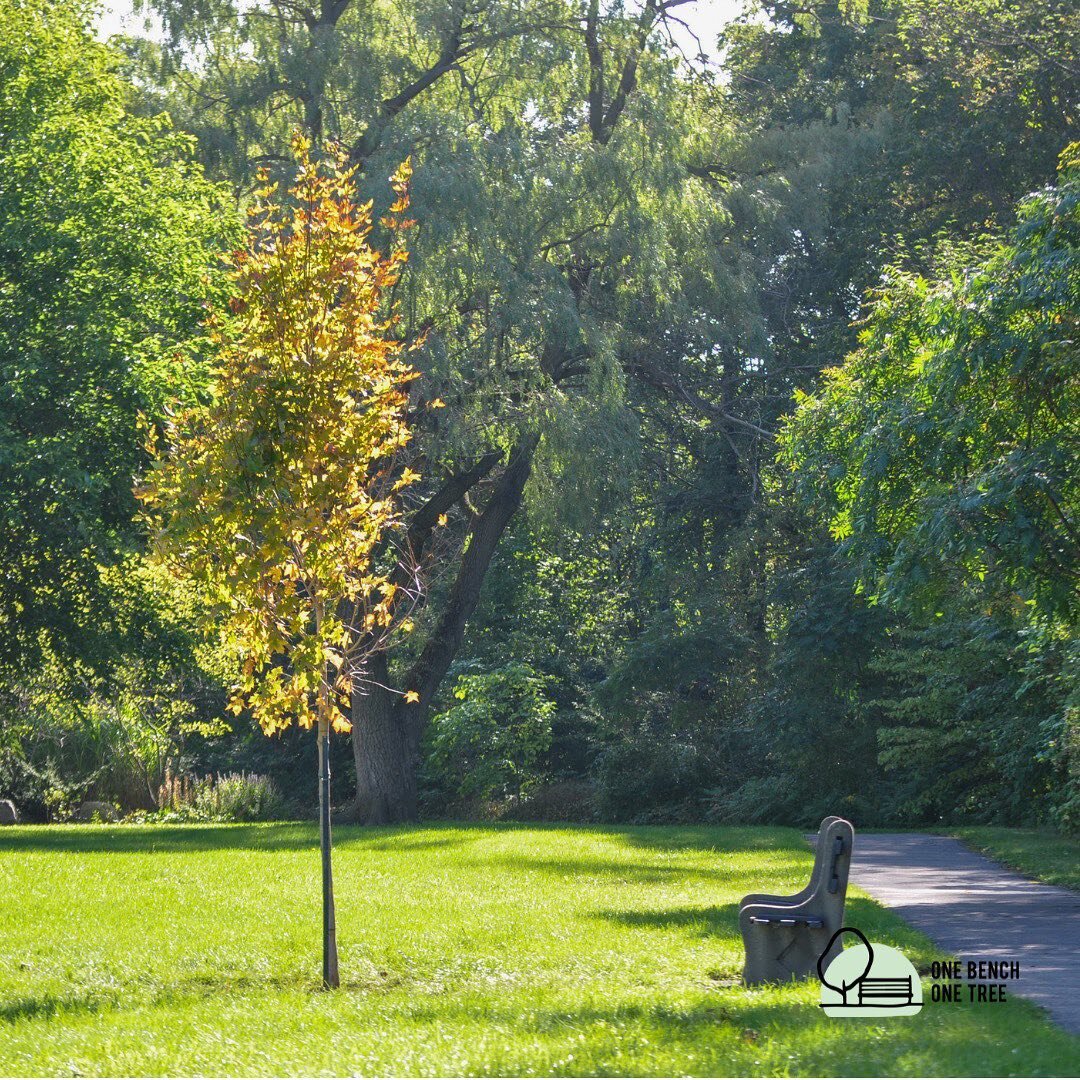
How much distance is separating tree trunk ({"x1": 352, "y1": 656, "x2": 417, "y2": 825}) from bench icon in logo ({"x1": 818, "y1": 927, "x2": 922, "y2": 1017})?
53.9 feet

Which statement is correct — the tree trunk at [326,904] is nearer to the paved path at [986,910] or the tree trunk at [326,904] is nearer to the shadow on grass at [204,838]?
the paved path at [986,910]

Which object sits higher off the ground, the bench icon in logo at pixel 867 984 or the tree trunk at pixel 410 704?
the tree trunk at pixel 410 704

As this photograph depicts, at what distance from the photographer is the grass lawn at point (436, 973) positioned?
7234mm

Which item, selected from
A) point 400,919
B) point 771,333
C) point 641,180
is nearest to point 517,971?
point 400,919

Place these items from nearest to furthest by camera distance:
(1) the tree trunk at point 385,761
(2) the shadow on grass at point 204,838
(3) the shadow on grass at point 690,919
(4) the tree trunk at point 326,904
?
(4) the tree trunk at point 326,904 → (3) the shadow on grass at point 690,919 → (2) the shadow on grass at point 204,838 → (1) the tree trunk at point 385,761

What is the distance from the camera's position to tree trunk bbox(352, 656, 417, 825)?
25.3 m

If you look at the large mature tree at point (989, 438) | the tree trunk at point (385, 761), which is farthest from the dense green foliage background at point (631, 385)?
the tree trunk at point (385, 761)

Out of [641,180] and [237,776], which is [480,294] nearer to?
[641,180]

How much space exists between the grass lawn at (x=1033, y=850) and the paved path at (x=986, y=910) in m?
0.26

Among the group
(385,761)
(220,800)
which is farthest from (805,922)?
(220,800)

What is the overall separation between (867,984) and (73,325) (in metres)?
13.2

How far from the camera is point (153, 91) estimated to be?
23.8 metres

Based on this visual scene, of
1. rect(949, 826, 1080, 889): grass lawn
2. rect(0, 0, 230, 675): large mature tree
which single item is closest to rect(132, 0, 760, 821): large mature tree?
rect(0, 0, 230, 675): large mature tree

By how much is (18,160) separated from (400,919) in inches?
415
